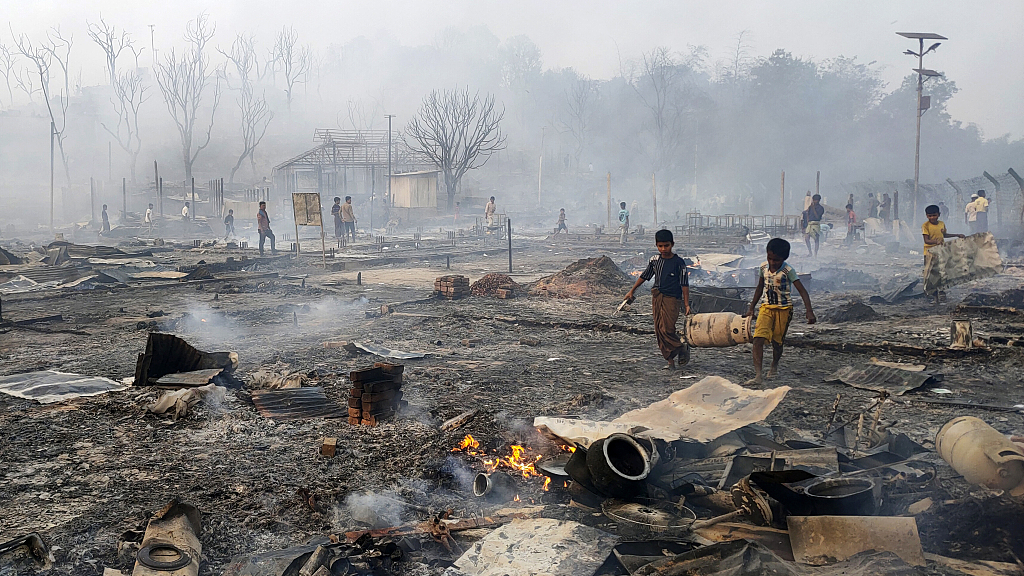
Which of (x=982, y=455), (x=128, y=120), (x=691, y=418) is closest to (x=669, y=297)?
(x=691, y=418)

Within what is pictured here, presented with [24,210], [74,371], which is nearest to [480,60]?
[24,210]

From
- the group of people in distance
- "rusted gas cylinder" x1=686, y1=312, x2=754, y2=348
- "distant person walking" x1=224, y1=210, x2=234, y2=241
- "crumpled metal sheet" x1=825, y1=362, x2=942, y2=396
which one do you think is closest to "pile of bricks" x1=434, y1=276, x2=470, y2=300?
the group of people in distance

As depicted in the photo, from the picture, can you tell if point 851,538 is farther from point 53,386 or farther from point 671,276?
point 53,386

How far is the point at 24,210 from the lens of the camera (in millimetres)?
45688

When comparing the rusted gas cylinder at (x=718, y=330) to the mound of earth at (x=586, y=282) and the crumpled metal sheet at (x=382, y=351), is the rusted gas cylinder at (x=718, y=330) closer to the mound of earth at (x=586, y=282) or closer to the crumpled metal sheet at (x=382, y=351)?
the crumpled metal sheet at (x=382, y=351)

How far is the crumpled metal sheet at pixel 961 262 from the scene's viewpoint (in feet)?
34.4

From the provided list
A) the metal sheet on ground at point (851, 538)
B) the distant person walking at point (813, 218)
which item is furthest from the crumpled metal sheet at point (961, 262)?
the metal sheet on ground at point (851, 538)

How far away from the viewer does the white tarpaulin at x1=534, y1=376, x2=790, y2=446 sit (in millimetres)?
4785

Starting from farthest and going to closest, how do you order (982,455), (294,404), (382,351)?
(382,351)
(294,404)
(982,455)

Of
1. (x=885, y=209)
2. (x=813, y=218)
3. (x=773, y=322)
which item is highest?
(x=885, y=209)

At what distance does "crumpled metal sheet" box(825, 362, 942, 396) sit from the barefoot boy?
648mm

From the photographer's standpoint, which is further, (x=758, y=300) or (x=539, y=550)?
(x=758, y=300)

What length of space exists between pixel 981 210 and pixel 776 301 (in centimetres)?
1606

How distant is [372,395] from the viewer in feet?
18.6
